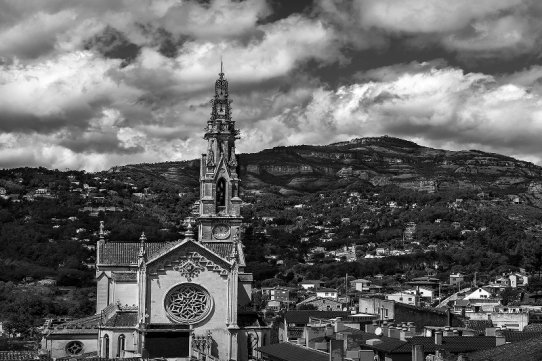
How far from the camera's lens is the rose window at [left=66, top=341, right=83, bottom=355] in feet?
219

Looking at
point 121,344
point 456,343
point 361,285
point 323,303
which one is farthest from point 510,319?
point 361,285

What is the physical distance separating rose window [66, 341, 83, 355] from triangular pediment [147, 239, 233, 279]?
8027 millimetres

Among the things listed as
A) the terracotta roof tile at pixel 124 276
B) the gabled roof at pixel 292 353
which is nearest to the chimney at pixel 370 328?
the gabled roof at pixel 292 353

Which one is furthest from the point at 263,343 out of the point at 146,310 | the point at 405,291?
the point at 405,291

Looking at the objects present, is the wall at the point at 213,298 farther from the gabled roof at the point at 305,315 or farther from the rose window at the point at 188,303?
the gabled roof at the point at 305,315

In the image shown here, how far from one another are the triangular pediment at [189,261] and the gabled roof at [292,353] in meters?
9.26

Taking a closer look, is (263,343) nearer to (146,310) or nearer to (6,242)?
(146,310)

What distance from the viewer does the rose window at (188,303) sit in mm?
65562

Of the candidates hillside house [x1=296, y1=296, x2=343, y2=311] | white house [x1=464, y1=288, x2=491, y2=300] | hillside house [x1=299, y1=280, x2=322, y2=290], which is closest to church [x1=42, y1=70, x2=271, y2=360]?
hillside house [x1=296, y1=296, x2=343, y2=311]

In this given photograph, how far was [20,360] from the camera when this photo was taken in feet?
145

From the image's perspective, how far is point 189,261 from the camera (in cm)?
6556

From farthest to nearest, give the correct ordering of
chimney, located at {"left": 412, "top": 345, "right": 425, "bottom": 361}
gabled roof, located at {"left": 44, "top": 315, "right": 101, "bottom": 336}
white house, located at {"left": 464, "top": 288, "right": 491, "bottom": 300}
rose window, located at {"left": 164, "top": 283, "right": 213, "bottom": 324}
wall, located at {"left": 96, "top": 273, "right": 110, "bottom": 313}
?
white house, located at {"left": 464, "top": 288, "right": 491, "bottom": 300}, wall, located at {"left": 96, "top": 273, "right": 110, "bottom": 313}, gabled roof, located at {"left": 44, "top": 315, "right": 101, "bottom": 336}, rose window, located at {"left": 164, "top": 283, "right": 213, "bottom": 324}, chimney, located at {"left": 412, "top": 345, "right": 425, "bottom": 361}

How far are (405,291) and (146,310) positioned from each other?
66.8 meters

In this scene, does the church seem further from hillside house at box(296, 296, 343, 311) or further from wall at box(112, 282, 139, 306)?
hillside house at box(296, 296, 343, 311)
